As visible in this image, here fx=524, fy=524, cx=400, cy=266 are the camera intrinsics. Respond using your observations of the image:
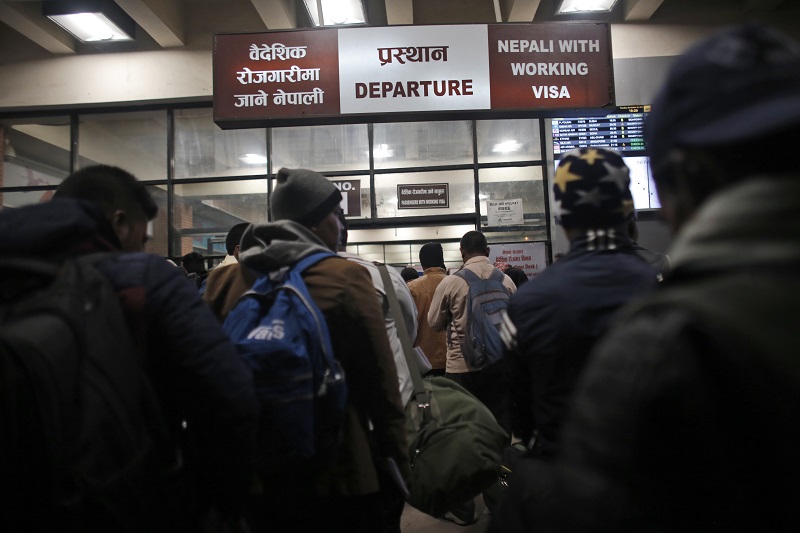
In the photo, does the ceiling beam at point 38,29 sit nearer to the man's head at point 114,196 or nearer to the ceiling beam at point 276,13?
the ceiling beam at point 276,13

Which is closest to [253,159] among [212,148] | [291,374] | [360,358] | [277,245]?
[212,148]

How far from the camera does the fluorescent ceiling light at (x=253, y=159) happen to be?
758 centimetres

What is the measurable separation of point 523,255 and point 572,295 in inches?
226

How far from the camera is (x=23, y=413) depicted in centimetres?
96

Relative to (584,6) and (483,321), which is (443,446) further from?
(584,6)

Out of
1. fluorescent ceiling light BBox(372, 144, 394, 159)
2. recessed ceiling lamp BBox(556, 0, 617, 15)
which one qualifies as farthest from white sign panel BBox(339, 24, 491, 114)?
recessed ceiling lamp BBox(556, 0, 617, 15)

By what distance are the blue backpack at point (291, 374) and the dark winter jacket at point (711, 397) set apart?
3.45 feet

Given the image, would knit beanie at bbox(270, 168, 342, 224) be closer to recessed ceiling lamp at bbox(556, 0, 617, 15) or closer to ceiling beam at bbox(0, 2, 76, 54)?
recessed ceiling lamp at bbox(556, 0, 617, 15)

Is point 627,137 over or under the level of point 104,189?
over

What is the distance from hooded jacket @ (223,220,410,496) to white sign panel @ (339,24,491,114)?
3.23 metres

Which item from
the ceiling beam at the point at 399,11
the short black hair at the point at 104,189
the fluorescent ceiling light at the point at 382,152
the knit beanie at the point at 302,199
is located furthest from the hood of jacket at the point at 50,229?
the fluorescent ceiling light at the point at 382,152

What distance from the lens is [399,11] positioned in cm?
662

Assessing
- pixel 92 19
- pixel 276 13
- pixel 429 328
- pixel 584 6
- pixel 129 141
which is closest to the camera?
pixel 429 328

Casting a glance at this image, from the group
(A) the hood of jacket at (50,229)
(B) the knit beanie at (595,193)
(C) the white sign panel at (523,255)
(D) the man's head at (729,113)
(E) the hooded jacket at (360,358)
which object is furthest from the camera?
(C) the white sign panel at (523,255)
